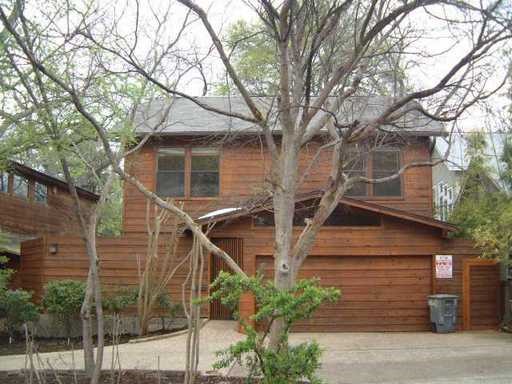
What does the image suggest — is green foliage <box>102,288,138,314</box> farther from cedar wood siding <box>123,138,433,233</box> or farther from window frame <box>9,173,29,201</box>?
window frame <box>9,173,29,201</box>

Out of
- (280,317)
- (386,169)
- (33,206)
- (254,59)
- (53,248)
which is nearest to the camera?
(280,317)

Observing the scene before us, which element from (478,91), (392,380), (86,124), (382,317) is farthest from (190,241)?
(478,91)

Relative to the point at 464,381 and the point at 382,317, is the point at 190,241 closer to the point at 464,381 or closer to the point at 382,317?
the point at 382,317

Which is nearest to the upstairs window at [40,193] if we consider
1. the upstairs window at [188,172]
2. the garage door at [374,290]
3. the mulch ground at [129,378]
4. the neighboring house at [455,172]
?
the upstairs window at [188,172]

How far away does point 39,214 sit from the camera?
953 inches

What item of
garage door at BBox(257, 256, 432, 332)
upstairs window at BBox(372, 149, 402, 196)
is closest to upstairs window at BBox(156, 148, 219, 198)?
garage door at BBox(257, 256, 432, 332)

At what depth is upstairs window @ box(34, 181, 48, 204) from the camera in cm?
2424

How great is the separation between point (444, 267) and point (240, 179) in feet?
21.3

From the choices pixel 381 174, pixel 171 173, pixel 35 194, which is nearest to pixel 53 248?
pixel 171 173

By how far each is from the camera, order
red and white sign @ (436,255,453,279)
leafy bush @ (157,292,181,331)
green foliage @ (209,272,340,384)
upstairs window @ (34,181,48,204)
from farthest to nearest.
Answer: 1. upstairs window @ (34,181,48,204)
2. red and white sign @ (436,255,453,279)
3. leafy bush @ (157,292,181,331)
4. green foliage @ (209,272,340,384)

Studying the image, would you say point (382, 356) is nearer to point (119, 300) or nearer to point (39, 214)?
point (119, 300)

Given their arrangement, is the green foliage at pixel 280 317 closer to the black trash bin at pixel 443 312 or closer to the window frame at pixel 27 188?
the black trash bin at pixel 443 312

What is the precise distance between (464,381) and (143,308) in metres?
8.61

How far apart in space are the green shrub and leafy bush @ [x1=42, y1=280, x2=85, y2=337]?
17.9 inches
